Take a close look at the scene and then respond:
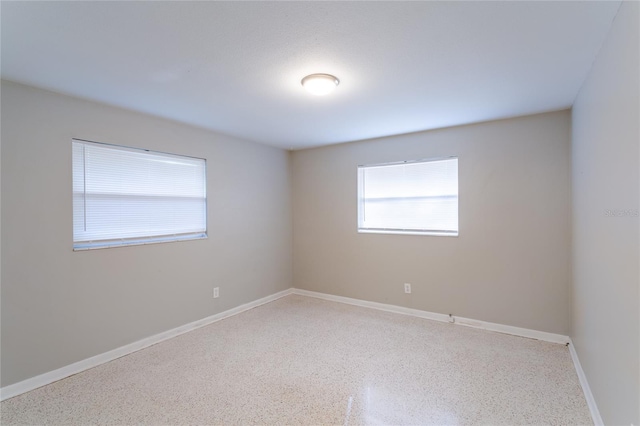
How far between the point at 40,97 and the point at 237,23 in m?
1.94

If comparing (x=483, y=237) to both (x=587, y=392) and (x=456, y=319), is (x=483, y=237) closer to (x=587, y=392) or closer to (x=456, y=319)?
(x=456, y=319)

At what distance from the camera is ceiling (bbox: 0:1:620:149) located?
4.87 feet

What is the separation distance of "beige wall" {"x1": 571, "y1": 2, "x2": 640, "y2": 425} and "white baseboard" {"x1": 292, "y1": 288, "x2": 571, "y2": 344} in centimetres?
72

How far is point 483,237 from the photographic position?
3.35m

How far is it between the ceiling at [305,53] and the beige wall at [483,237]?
45 centimetres

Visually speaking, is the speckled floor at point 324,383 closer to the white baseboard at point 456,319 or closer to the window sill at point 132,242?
the white baseboard at point 456,319

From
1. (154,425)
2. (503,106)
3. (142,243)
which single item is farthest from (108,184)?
(503,106)

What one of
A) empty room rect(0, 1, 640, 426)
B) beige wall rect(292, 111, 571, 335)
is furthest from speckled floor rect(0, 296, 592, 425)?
beige wall rect(292, 111, 571, 335)

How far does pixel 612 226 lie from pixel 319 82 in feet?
6.47

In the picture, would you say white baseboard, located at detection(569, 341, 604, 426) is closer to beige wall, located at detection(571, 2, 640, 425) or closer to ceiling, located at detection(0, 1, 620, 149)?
beige wall, located at detection(571, 2, 640, 425)

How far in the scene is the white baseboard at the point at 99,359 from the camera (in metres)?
2.20

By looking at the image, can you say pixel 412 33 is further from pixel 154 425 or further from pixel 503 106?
pixel 154 425

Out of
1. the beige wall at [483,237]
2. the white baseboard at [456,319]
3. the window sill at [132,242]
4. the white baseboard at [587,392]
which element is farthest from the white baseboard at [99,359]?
the white baseboard at [587,392]

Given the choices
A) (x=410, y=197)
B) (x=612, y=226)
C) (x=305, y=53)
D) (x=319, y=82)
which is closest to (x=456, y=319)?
(x=410, y=197)
